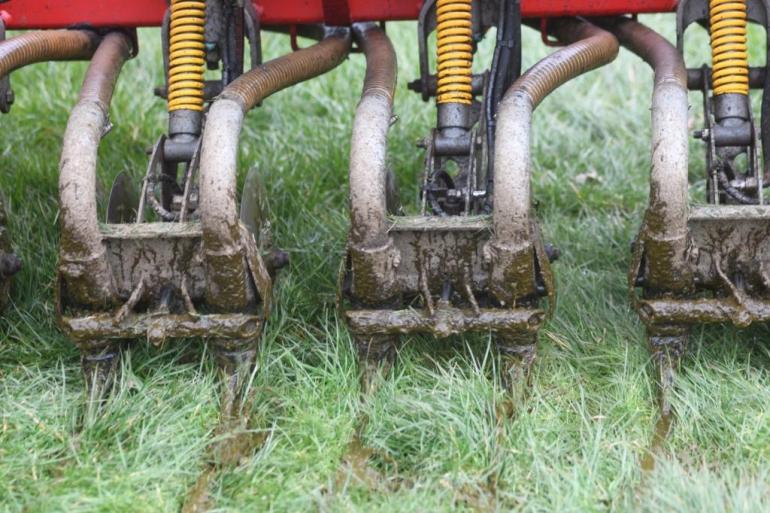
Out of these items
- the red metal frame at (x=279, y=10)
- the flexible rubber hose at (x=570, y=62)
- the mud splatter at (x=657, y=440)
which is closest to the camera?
the mud splatter at (x=657, y=440)

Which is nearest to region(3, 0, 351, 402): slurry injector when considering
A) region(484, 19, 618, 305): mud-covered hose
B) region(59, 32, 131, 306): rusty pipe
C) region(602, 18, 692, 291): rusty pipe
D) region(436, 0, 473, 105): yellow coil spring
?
region(59, 32, 131, 306): rusty pipe

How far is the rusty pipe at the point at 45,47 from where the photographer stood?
3.24 metres

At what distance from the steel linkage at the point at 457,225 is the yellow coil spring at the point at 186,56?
1.81 feet

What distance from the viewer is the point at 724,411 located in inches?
120

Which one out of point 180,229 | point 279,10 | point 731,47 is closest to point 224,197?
point 180,229

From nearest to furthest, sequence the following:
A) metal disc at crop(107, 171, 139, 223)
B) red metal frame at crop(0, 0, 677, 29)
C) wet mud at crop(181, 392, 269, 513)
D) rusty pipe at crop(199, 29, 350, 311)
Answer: wet mud at crop(181, 392, 269, 513) < rusty pipe at crop(199, 29, 350, 311) < metal disc at crop(107, 171, 139, 223) < red metal frame at crop(0, 0, 677, 29)

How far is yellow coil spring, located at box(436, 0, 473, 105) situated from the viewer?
10.9ft

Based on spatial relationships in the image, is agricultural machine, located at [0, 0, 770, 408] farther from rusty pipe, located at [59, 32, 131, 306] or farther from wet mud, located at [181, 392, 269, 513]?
→ wet mud, located at [181, 392, 269, 513]

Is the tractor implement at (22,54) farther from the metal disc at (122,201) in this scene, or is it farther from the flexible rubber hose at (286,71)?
the flexible rubber hose at (286,71)

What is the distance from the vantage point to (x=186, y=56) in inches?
131

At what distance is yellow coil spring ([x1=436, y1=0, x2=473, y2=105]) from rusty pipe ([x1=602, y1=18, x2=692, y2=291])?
23.5 inches

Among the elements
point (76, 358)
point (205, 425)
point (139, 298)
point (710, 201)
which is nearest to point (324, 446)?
point (205, 425)

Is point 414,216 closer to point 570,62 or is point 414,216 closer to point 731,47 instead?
point 570,62

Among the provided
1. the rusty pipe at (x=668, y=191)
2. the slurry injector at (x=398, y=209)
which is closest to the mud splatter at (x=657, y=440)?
the slurry injector at (x=398, y=209)
